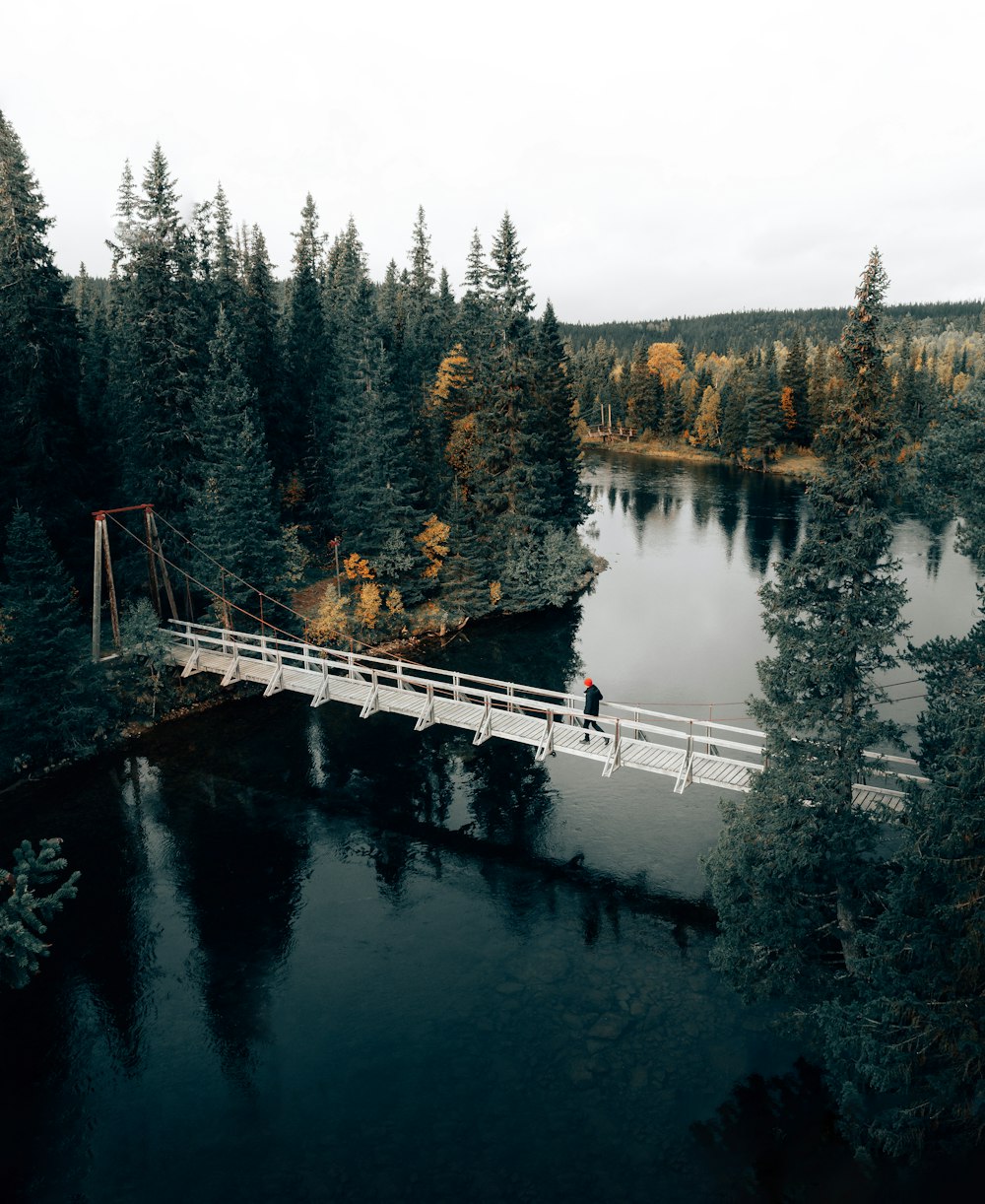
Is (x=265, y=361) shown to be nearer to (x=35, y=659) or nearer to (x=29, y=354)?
(x=29, y=354)

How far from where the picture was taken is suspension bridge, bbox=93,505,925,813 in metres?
20.3

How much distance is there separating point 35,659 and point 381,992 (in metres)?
16.3

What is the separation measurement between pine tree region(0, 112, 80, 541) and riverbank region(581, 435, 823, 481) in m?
67.4

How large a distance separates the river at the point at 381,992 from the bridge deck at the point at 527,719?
251cm

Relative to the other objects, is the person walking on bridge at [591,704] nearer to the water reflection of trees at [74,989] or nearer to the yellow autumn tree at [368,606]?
the water reflection of trees at [74,989]

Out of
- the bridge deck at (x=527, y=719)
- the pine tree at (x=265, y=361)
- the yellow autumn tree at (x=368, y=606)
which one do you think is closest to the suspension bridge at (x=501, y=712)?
the bridge deck at (x=527, y=719)

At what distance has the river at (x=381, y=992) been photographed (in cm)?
1365

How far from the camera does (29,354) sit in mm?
30922

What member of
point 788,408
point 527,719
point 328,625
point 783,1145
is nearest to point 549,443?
point 328,625

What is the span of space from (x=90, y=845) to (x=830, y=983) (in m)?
19.9

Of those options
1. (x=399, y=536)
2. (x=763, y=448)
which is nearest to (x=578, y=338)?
(x=763, y=448)

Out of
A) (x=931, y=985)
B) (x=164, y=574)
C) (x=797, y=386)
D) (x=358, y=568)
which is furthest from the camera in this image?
(x=797, y=386)

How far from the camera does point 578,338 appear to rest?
594 feet

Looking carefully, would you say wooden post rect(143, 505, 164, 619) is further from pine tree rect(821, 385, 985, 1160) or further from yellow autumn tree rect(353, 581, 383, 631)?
pine tree rect(821, 385, 985, 1160)
